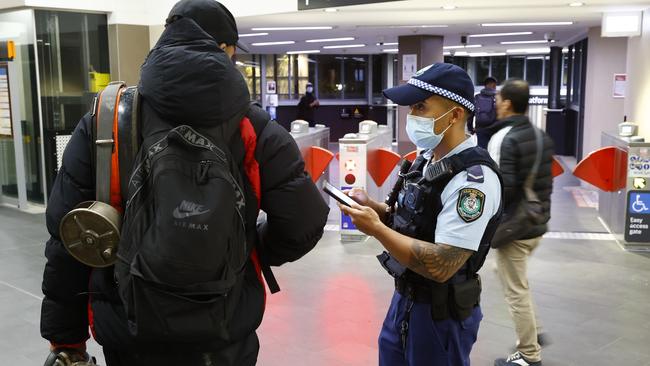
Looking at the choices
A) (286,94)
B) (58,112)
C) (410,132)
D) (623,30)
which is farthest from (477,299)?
(286,94)

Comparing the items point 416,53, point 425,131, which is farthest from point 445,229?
point 416,53

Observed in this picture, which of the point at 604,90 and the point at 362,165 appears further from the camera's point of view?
the point at 604,90

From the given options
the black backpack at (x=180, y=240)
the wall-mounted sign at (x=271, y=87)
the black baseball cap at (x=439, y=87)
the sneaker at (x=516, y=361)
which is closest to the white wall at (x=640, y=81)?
the sneaker at (x=516, y=361)

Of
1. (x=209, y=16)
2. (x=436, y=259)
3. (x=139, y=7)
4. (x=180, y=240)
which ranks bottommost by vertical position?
(x=436, y=259)

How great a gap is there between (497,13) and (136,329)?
8.74 metres

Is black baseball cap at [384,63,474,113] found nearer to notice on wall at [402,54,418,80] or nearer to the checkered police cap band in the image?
the checkered police cap band

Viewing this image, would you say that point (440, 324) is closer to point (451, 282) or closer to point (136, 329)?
point (451, 282)

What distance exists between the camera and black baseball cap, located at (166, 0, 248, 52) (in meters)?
1.89

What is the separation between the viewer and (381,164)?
8.52m

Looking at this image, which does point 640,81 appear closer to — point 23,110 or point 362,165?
point 362,165

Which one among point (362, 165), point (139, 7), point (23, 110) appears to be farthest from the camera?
point (139, 7)

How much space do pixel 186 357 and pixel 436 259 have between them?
3.08ft

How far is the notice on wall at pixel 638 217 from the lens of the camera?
704 centimetres

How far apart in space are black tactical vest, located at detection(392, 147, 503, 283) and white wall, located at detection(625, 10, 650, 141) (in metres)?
6.25
